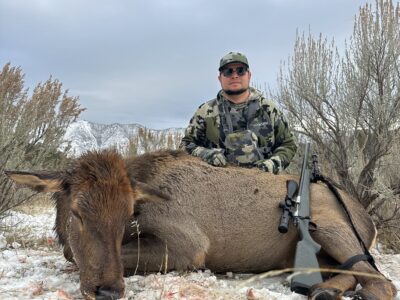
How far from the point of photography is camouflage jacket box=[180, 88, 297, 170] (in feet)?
21.5

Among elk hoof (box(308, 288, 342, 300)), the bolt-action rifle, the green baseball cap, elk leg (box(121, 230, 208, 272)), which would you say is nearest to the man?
the green baseball cap

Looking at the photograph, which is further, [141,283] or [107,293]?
[141,283]

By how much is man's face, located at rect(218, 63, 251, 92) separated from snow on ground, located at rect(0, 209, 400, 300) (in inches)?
117

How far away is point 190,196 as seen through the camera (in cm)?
495

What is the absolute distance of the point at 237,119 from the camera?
6660 mm

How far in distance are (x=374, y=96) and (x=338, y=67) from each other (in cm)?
104

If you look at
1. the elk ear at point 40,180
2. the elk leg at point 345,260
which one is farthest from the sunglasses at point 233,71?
the elk ear at point 40,180

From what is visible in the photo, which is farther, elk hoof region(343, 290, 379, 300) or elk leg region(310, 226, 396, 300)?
elk leg region(310, 226, 396, 300)

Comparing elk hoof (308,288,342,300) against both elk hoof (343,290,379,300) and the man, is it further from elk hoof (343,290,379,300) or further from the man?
the man

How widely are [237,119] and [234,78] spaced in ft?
2.09

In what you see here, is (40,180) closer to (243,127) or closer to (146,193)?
(146,193)

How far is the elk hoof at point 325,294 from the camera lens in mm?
3551

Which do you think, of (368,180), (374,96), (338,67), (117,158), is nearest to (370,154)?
(368,180)

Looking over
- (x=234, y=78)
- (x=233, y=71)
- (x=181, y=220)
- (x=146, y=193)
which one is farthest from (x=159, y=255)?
(x=233, y=71)
